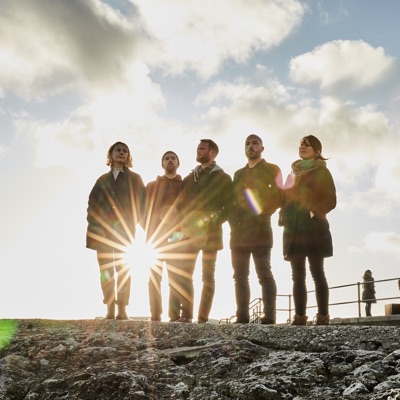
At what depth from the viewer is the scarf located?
18.2 ft

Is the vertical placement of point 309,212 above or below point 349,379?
above

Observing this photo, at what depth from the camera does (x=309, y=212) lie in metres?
5.49

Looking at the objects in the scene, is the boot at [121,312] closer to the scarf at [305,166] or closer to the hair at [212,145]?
the hair at [212,145]

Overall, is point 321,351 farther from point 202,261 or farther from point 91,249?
point 91,249

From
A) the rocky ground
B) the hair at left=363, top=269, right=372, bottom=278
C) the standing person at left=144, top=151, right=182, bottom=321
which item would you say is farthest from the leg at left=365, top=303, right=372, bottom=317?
the rocky ground

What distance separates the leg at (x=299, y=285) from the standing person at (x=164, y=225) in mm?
1465

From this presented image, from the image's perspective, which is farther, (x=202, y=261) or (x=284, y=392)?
(x=202, y=261)

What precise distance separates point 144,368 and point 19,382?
0.96 m

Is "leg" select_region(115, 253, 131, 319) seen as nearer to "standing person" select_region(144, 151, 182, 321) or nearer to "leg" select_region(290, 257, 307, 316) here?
"standing person" select_region(144, 151, 182, 321)

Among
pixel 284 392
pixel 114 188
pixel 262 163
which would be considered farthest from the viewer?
pixel 114 188

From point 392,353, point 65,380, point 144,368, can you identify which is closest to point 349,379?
point 392,353

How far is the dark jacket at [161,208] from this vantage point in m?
6.50

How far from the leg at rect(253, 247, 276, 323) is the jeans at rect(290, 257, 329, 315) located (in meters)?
0.25

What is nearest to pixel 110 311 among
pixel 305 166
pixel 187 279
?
pixel 187 279
